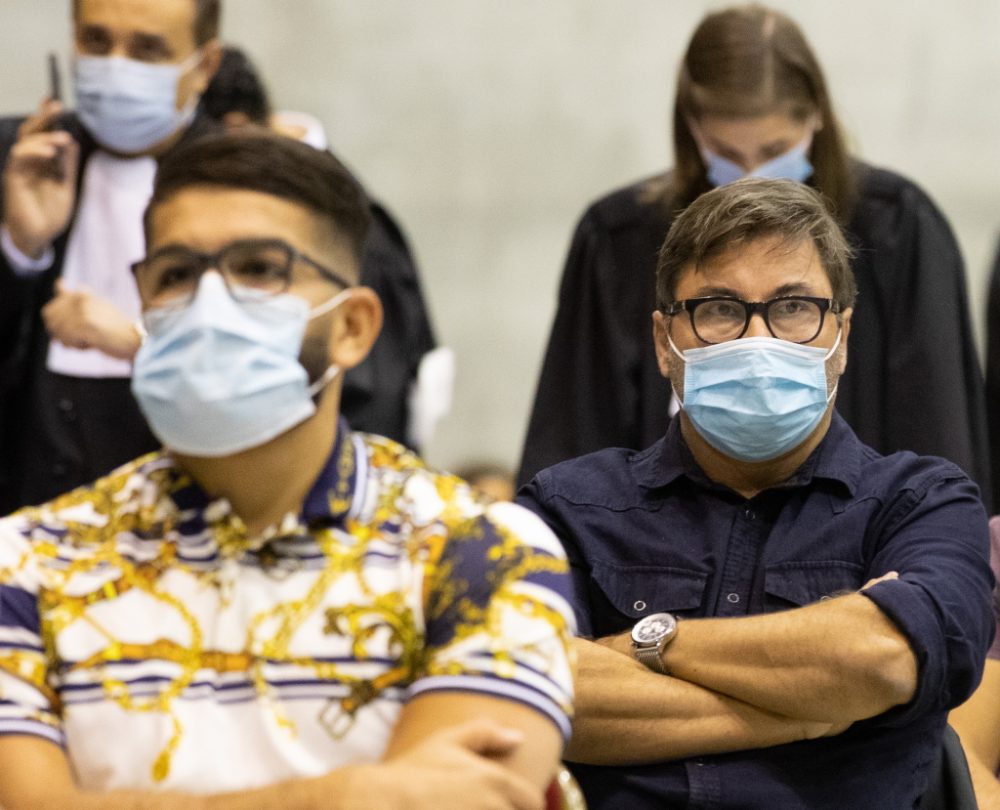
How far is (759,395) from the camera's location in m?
2.53

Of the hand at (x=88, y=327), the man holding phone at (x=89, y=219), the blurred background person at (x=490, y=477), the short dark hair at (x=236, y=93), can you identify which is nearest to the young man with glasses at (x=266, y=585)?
the hand at (x=88, y=327)

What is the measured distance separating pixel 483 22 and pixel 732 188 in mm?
2818

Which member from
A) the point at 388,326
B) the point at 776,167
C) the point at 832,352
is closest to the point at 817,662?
the point at 832,352

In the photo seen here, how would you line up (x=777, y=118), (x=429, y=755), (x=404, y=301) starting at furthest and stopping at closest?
1. (x=404, y=301)
2. (x=777, y=118)
3. (x=429, y=755)

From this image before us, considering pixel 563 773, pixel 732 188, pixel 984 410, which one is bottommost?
pixel 984 410

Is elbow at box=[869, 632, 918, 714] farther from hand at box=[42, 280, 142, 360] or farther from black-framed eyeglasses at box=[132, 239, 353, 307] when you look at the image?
hand at box=[42, 280, 142, 360]

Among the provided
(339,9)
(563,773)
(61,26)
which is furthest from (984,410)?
(61,26)

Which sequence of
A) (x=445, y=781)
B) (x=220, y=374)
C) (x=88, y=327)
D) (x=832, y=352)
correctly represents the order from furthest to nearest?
(x=88, y=327)
(x=832, y=352)
(x=220, y=374)
(x=445, y=781)

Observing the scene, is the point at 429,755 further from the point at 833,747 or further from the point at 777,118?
the point at 777,118

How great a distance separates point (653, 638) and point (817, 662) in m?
0.24

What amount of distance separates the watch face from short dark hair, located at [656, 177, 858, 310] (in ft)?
1.68

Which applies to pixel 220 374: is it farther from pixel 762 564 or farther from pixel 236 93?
pixel 236 93

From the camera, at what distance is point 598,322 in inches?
148

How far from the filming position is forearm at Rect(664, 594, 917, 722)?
2.26m
